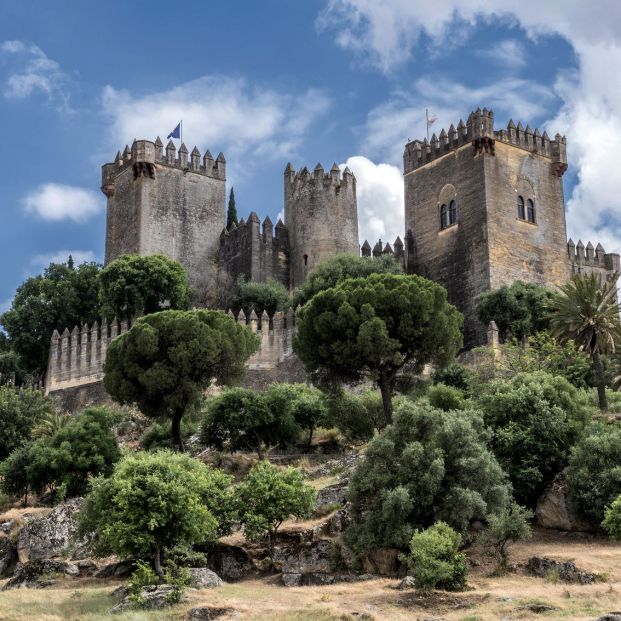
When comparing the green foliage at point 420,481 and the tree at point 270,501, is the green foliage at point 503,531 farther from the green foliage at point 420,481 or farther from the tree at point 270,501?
the tree at point 270,501

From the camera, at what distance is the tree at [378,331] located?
4028cm

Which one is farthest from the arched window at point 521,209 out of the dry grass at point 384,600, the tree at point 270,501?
the dry grass at point 384,600

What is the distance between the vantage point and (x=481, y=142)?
61.2m

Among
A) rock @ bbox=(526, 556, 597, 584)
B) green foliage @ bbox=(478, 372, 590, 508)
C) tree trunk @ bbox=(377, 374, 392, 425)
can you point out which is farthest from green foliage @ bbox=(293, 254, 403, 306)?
rock @ bbox=(526, 556, 597, 584)

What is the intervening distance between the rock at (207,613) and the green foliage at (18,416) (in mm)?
22135

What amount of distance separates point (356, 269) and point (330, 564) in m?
29.2

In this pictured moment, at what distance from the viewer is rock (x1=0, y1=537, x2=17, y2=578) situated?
3634 cm

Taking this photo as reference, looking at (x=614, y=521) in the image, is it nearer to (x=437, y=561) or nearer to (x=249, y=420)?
(x=437, y=561)

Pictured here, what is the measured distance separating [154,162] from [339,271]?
1636 cm

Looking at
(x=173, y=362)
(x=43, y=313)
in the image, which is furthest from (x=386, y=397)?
(x=43, y=313)

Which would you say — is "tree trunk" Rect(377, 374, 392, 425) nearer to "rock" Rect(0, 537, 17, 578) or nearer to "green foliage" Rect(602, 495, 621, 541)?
"green foliage" Rect(602, 495, 621, 541)

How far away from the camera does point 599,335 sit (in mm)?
39938

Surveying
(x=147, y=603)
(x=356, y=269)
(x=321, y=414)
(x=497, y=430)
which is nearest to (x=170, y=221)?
(x=356, y=269)

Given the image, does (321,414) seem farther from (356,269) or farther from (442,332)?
(356,269)
